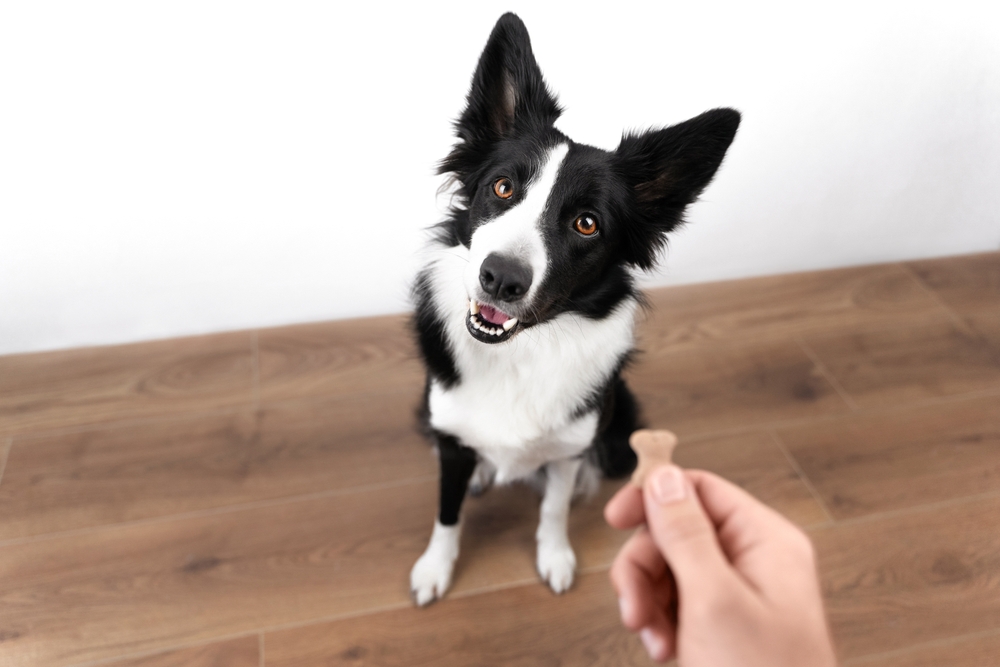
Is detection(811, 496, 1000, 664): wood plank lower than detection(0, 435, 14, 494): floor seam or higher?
higher

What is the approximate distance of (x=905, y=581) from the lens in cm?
172

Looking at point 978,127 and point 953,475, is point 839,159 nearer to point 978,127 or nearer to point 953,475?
point 978,127

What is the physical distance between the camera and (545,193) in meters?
1.21

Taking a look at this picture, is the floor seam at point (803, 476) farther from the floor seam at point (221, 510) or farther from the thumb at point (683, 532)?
the thumb at point (683, 532)

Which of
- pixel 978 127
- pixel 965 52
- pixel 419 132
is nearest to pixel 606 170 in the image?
pixel 419 132

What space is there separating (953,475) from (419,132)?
6.19 feet

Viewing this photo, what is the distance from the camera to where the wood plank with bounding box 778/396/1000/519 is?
6.29 ft

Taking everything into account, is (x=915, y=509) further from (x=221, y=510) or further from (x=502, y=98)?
(x=221, y=510)

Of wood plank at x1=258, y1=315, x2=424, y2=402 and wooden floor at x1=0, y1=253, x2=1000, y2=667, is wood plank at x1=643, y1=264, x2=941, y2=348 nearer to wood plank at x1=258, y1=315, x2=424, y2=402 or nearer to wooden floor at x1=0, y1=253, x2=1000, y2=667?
wooden floor at x1=0, y1=253, x2=1000, y2=667

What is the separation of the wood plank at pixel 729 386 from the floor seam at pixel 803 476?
0.25 ft

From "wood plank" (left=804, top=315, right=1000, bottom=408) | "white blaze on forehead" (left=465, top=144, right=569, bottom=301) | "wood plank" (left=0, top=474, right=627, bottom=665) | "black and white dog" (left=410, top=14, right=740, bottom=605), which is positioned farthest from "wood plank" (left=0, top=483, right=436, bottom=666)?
"wood plank" (left=804, top=315, right=1000, bottom=408)

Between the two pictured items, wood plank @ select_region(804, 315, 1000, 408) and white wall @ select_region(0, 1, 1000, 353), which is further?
wood plank @ select_region(804, 315, 1000, 408)

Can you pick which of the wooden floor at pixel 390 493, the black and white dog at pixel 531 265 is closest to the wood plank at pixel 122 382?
the wooden floor at pixel 390 493

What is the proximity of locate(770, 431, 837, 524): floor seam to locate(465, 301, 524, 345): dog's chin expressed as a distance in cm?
116
